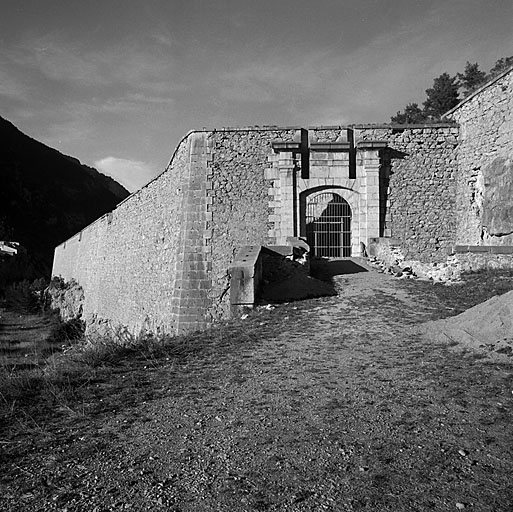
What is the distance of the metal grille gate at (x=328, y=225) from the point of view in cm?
1509

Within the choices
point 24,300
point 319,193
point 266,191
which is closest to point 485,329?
point 266,191

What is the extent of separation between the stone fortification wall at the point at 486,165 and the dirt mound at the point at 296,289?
6216 mm

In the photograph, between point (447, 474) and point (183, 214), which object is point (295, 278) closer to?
point (183, 214)

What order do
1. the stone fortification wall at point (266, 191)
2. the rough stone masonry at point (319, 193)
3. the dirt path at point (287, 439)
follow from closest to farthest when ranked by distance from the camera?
the dirt path at point (287, 439) < the rough stone masonry at point (319, 193) < the stone fortification wall at point (266, 191)

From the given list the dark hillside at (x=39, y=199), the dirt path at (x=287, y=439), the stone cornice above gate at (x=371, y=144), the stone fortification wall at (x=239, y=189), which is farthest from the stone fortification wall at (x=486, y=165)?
the dark hillside at (x=39, y=199)

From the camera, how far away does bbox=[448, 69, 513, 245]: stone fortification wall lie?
1204 centimetres

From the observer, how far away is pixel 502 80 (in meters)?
12.0

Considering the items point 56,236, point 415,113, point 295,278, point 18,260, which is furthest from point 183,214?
point 56,236

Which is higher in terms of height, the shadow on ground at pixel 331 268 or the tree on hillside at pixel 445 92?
the tree on hillside at pixel 445 92

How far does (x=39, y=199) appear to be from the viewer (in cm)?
7381

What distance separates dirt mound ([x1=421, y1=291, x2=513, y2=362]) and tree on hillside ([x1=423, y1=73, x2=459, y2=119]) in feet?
78.2

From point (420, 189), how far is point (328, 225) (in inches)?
133

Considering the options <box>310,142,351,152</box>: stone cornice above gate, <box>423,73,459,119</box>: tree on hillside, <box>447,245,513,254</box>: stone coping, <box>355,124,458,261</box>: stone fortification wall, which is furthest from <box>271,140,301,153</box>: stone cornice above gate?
<box>423,73,459,119</box>: tree on hillside

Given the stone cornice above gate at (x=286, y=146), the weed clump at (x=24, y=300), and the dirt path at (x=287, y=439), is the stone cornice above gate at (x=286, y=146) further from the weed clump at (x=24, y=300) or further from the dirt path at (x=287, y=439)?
the weed clump at (x=24, y=300)
